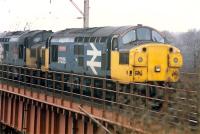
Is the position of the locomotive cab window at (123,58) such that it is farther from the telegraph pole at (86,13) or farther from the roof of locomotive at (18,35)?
the roof of locomotive at (18,35)

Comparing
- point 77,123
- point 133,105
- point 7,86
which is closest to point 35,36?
point 7,86

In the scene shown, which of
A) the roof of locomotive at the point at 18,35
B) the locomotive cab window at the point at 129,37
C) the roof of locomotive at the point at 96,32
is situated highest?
the roof of locomotive at the point at 18,35

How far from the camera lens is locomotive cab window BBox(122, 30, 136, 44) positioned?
18047mm

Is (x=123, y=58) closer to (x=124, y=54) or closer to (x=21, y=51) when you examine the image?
(x=124, y=54)

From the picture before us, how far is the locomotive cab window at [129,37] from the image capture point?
59.2 feet

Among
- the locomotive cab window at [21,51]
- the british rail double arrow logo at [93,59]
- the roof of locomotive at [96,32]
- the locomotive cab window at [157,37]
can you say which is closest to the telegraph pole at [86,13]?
the roof of locomotive at [96,32]

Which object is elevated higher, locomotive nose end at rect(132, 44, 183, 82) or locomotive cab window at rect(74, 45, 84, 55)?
locomotive cab window at rect(74, 45, 84, 55)

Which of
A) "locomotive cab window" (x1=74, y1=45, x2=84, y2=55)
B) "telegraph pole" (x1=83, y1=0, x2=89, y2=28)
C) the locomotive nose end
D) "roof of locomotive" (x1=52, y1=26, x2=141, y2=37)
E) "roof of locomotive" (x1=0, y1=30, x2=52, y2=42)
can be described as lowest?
the locomotive nose end

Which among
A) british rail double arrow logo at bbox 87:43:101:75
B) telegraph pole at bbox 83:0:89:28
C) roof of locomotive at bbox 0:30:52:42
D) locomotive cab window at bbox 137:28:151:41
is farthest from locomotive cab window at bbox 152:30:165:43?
roof of locomotive at bbox 0:30:52:42

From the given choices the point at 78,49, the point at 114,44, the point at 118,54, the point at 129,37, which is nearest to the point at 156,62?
the point at 118,54

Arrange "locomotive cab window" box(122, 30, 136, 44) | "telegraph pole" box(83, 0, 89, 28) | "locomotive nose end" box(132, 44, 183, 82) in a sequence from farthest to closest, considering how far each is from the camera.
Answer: "telegraph pole" box(83, 0, 89, 28) < "locomotive cab window" box(122, 30, 136, 44) < "locomotive nose end" box(132, 44, 183, 82)

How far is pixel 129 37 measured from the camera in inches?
715

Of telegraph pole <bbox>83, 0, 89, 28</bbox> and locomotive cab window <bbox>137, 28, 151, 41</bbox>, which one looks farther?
telegraph pole <bbox>83, 0, 89, 28</bbox>

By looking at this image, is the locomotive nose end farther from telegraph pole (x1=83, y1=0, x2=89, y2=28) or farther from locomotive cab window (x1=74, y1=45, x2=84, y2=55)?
telegraph pole (x1=83, y1=0, x2=89, y2=28)
